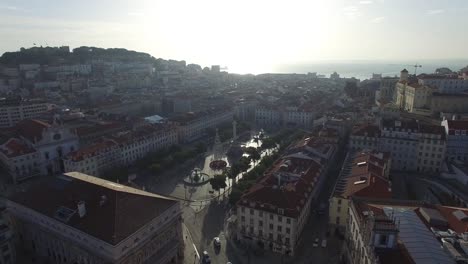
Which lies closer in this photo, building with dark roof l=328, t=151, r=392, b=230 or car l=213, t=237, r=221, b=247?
building with dark roof l=328, t=151, r=392, b=230

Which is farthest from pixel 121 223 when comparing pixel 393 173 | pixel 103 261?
pixel 393 173

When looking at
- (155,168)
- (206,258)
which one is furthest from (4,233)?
(155,168)

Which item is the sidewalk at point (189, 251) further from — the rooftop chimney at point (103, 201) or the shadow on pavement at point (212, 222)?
the rooftop chimney at point (103, 201)

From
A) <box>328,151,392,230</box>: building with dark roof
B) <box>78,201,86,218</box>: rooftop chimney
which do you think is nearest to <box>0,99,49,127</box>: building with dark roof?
<box>78,201,86,218</box>: rooftop chimney

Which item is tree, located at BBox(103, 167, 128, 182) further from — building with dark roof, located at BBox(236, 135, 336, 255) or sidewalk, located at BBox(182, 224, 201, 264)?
building with dark roof, located at BBox(236, 135, 336, 255)

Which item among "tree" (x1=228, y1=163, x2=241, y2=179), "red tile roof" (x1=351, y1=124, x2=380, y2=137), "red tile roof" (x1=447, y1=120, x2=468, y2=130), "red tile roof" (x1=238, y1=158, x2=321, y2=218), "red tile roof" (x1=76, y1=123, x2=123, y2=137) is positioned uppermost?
"red tile roof" (x1=447, y1=120, x2=468, y2=130)

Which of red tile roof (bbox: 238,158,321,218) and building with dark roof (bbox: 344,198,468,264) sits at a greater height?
A: building with dark roof (bbox: 344,198,468,264)

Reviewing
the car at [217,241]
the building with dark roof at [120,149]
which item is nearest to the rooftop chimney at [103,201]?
the car at [217,241]

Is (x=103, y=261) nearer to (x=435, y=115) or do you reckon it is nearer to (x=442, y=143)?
(x=442, y=143)
